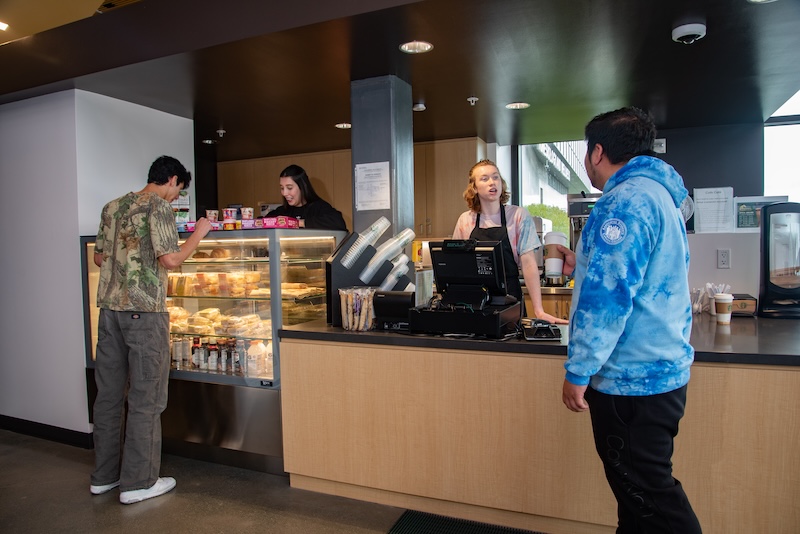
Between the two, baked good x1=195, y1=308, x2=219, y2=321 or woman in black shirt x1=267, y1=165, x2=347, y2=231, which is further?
woman in black shirt x1=267, y1=165, x2=347, y2=231

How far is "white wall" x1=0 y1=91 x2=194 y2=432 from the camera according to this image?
3768mm

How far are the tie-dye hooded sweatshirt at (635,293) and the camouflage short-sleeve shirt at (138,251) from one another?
2.22 m

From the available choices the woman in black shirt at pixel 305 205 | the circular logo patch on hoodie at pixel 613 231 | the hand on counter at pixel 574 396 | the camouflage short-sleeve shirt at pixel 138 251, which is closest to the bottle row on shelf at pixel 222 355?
the camouflage short-sleeve shirt at pixel 138 251

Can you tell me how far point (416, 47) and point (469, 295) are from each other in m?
1.46

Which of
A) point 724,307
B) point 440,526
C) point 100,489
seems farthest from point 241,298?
point 724,307

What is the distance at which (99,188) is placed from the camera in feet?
12.6

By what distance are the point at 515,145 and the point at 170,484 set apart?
5037 millimetres

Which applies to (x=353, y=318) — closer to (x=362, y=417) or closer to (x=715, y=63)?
(x=362, y=417)

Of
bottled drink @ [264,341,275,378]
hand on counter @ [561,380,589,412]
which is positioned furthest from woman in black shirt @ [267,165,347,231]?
hand on counter @ [561,380,589,412]

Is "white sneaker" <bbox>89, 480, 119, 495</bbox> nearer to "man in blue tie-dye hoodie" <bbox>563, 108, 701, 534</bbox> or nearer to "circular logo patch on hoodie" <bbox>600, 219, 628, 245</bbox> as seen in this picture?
"man in blue tie-dye hoodie" <bbox>563, 108, 701, 534</bbox>

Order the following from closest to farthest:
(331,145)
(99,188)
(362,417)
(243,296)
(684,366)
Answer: (684,366) → (362,417) → (243,296) → (99,188) → (331,145)

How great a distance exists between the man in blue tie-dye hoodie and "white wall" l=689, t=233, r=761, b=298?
1.79 meters

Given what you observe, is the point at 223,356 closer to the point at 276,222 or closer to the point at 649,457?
the point at 276,222

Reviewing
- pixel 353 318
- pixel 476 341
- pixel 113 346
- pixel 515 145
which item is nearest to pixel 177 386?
pixel 113 346
